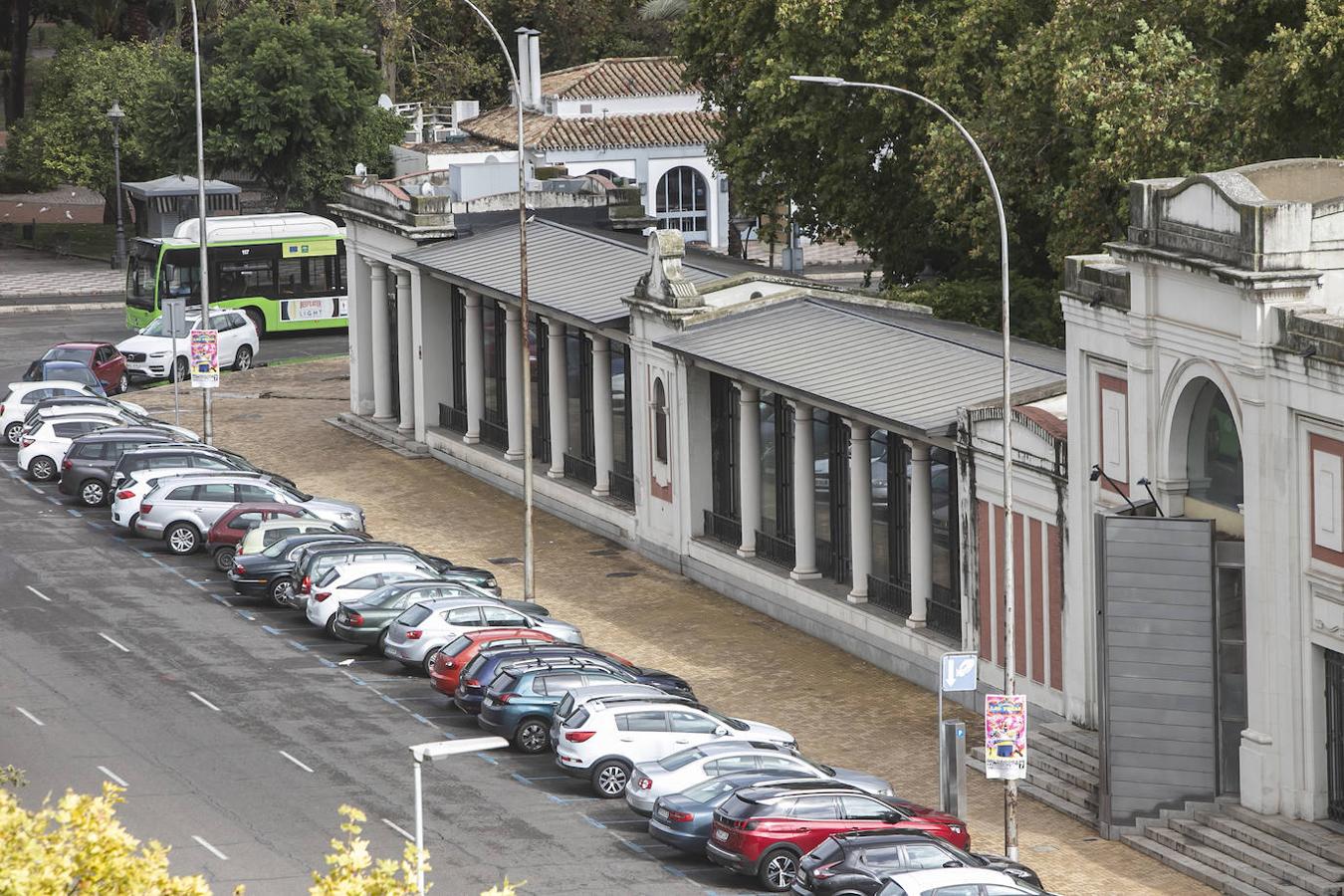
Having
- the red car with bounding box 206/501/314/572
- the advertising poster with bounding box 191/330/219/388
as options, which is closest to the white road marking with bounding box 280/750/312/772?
the red car with bounding box 206/501/314/572

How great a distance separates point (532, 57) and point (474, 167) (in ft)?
102

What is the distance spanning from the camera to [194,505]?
4972 centimetres

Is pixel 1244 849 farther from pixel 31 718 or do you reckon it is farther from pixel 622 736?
pixel 31 718

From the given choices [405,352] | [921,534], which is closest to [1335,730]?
[921,534]

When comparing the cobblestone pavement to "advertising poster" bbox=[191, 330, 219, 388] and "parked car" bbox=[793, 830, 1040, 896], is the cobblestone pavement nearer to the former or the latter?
"parked car" bbox=[793, 830, 1040, 896]

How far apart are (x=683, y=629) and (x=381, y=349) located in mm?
21548

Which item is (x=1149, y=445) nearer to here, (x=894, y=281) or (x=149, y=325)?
(x=894, y=281)

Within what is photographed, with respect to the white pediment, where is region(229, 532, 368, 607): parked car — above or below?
below

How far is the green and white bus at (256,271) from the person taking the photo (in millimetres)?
74438

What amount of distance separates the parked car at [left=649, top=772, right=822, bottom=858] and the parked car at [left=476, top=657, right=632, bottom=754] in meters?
4.51

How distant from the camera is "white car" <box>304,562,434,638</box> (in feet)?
141


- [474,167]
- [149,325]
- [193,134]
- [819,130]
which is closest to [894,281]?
[819,130]

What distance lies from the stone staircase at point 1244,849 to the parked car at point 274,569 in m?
18.1

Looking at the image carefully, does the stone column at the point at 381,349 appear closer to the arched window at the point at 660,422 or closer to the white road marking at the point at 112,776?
the arched window at the point at 660,422
